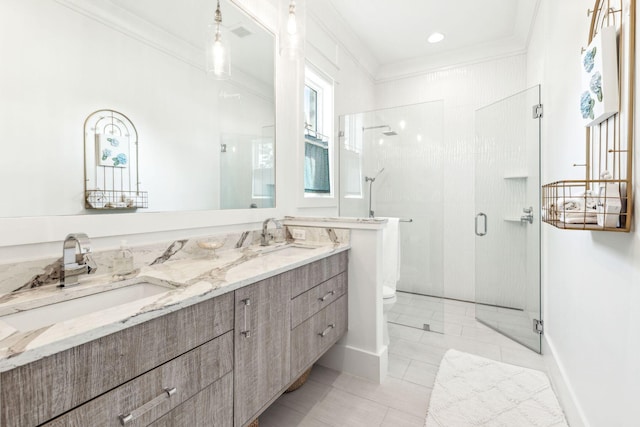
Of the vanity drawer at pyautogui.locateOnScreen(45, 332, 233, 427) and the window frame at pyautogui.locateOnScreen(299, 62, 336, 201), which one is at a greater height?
the window frame at pyautogui.locateOnScreen(299, 62, 336, 201)

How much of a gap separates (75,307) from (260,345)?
67cm

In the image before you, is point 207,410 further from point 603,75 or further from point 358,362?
point 603,75

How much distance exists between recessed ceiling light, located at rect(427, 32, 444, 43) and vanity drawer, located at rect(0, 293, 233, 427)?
336 centimetres

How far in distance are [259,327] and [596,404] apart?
141cm

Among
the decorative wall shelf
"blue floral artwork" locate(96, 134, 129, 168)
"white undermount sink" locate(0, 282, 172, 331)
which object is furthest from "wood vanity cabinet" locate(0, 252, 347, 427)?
the decorative wall shelf

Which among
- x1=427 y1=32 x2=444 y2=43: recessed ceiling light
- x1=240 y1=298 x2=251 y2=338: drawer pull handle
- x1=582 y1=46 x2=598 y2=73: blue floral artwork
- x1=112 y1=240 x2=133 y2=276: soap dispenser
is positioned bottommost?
x1=240 y1=298 x2=251 y2=338: drawer pull handle

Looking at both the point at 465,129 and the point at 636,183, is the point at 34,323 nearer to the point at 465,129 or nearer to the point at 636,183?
the point at 636,183

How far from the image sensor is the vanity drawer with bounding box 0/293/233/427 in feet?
2.08

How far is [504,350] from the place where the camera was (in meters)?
2.34

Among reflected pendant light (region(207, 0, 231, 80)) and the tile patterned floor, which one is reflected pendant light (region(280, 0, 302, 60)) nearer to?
reflected pendant light (region(207, 0, 231, 80))

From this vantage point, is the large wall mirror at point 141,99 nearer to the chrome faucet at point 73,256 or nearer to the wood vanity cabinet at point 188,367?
the chrome faucet at point 73,256

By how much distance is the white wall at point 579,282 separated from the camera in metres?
0.99

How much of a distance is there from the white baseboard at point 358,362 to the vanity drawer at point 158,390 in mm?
1101

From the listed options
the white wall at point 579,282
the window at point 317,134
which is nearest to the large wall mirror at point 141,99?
the window at point 317,134
